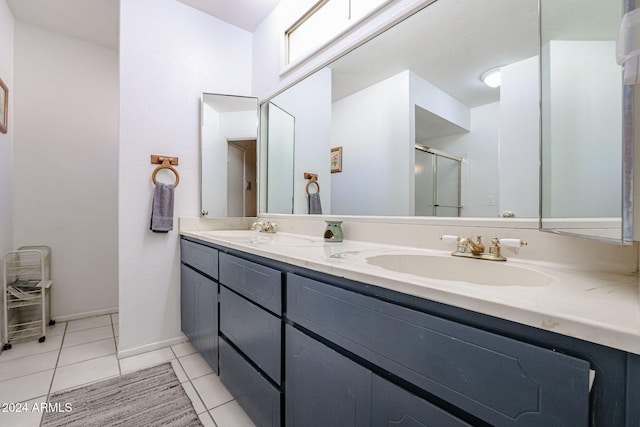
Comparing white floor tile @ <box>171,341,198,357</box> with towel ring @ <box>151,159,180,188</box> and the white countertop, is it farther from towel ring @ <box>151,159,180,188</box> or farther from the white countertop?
the white countertop

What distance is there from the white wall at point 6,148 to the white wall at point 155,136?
0.93m

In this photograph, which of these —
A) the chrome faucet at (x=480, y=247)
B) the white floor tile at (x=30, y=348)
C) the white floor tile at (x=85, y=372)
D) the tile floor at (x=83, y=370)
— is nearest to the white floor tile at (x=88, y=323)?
the tile floor at (x=83, y=370)

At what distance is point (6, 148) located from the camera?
201 centimetres

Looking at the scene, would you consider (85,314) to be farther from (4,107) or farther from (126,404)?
(4,107)

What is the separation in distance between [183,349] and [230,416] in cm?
85

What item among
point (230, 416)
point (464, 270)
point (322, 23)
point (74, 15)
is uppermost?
point (74, 15)

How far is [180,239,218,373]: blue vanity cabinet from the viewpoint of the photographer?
59.7 inches

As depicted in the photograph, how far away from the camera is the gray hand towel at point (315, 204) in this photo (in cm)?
177

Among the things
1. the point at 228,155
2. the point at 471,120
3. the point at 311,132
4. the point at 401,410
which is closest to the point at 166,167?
the point at 228,155

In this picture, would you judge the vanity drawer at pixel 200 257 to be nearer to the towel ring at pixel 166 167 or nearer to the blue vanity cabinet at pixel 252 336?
the blue vanity cabinet at pixel 252 336

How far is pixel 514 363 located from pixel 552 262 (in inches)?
22.0

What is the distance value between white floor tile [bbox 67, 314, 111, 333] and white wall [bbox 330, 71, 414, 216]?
2337 mm

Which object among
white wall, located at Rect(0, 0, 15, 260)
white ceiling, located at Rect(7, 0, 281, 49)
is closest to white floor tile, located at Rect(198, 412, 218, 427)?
white wall, located at Rect(0, 0, 15, 260)

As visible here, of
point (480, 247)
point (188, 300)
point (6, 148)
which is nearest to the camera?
point (480, 247)
